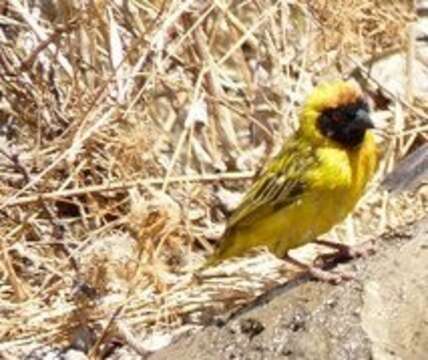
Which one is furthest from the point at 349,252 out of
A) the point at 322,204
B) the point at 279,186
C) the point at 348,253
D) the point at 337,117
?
the point at 337,117

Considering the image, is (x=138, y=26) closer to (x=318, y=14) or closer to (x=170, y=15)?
(x=170, y=15)

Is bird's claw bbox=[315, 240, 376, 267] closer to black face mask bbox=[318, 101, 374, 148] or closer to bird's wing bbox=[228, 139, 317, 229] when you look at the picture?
bird's wing bbox=[228, 139, 317, 229]

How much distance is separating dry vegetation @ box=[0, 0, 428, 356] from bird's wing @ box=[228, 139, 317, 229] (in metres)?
0.50

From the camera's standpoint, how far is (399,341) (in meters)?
4.47

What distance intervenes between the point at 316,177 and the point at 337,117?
0.22 metres

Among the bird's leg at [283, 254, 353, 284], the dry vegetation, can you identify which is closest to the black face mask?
the bird's leg at [283, 254, 353, 284]

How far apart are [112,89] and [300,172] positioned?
1528 mm

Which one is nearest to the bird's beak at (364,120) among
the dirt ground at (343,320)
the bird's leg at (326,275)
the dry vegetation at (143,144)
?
the dirt ground at (343,320)

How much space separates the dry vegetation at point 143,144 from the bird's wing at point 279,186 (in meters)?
0.50

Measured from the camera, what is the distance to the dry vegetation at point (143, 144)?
5797 millimetres

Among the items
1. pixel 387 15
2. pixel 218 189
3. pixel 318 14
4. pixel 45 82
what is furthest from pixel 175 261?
pixel 387 15

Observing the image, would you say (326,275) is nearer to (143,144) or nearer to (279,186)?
(279,186)

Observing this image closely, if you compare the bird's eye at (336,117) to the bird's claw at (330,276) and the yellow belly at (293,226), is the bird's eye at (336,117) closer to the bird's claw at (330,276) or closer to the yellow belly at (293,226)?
the yellow belly at (293,226)

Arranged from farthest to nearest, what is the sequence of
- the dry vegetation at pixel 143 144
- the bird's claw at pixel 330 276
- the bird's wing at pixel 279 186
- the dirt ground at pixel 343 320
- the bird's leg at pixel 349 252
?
the dry vegetation at pixel 143 144, the bird's wing at pixel 279 186, the bird's leg at pixel 349 252, the bird's claw at pixel 330 276, the dirt ground at pixel 343 320
